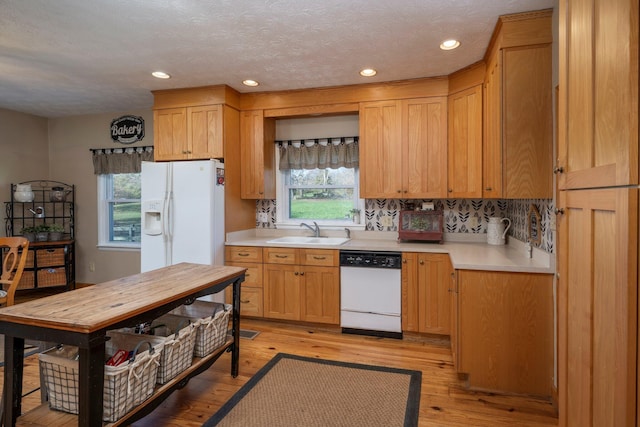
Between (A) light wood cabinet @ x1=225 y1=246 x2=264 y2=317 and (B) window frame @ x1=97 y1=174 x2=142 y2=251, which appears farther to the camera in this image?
(B) window frame @ x1=97 y1=174 x2=142 y2=251

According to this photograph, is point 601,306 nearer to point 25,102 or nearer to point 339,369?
point 339,369

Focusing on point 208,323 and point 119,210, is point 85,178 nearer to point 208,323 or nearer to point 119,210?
point 119,210

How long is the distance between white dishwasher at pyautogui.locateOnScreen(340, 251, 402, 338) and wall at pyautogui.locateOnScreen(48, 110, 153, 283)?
306cm

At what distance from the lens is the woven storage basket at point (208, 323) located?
2.20 m

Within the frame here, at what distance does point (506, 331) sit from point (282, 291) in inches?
78.8

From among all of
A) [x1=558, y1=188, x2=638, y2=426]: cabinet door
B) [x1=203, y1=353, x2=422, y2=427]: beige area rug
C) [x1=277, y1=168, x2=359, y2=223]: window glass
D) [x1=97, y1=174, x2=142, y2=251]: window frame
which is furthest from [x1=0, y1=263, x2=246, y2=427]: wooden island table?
[x1=97, y1=174, x2=142, y2=251]: window frame

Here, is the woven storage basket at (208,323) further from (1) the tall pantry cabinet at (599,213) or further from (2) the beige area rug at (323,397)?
(1) the tall pantry cabinet at (599,213)

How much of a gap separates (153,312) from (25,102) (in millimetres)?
4081

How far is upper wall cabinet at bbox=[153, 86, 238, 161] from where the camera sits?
11.8ft

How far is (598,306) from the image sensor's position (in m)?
0.92

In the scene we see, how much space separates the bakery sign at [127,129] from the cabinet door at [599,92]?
184 inches

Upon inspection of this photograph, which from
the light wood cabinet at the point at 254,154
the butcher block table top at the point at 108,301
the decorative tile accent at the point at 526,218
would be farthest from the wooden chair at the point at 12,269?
the decorative tile accent at the point at 526,218

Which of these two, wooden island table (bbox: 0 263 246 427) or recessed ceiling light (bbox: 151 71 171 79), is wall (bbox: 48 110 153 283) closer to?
recessed ceiling light (bbox: 151 71 171 79)

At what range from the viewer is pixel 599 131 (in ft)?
3.03
